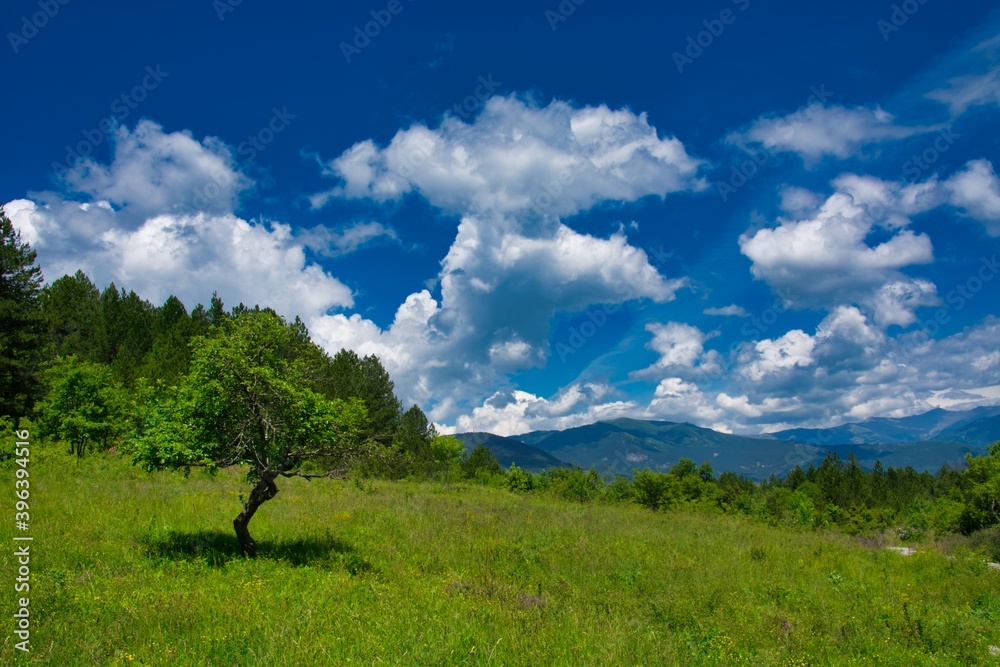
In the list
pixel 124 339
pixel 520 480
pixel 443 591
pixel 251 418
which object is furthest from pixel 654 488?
pixel 124 339

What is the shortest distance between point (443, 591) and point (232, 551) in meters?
4.92

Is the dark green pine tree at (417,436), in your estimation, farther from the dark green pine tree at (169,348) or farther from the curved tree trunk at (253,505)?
the curved tree trunk at (253,505)

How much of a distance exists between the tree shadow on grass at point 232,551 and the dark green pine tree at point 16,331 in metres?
24.2

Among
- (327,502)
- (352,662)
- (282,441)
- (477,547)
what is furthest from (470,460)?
(352,662)

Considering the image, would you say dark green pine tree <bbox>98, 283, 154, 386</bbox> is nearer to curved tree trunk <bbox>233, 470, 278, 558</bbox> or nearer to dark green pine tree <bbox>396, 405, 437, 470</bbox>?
dark green pine tree <bbox>396, 405, 437, 470</bbox>

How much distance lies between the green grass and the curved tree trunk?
0.46 metres

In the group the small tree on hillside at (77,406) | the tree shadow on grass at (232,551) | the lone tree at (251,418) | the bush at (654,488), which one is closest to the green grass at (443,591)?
the tree shadow on grass at (232,551)

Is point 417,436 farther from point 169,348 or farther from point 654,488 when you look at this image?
point 654,488

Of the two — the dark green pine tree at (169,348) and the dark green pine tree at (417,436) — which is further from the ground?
the dark green pine tree at (169,348)

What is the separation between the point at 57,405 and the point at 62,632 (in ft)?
98.8

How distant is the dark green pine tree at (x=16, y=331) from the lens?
27781 mm

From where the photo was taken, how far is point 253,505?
10938 mm

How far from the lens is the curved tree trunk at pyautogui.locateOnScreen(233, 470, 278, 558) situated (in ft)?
35.3

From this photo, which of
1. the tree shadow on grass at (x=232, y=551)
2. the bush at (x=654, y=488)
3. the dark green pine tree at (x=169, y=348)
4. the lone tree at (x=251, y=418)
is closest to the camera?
the lone tree at (x=251, y=418)
